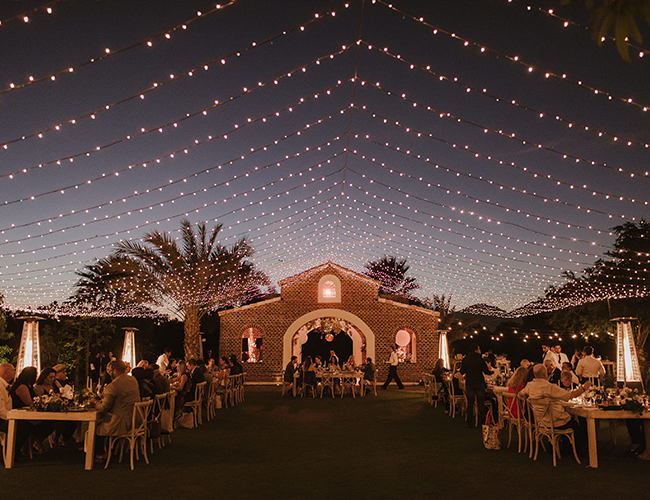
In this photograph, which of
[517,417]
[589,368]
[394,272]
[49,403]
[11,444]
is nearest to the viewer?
[11,444]

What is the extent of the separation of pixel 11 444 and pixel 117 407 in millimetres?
1249

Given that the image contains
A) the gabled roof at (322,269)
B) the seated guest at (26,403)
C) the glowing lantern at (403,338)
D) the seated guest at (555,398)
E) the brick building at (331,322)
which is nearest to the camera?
the seated guest at (555,398)

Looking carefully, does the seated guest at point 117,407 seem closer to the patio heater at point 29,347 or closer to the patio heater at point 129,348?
the patio heater at point 29,347

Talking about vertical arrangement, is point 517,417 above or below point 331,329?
below

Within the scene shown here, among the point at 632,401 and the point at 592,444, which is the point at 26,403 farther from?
the point at 632,401

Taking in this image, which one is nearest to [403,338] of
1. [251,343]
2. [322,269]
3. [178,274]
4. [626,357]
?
[322,269]

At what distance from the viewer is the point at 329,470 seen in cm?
599

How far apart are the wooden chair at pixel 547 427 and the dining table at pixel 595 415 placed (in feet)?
0.70

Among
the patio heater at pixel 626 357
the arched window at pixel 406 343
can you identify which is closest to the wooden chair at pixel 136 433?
the patio heater at pixel 626 357

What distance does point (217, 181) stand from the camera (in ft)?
29.5

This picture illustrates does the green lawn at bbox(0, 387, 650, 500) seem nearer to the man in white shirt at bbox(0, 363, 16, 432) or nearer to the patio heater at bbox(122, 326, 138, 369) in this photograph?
the man in white shirt at bbox(0, 363, 16, 432)

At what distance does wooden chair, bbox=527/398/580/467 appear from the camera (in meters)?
6.19

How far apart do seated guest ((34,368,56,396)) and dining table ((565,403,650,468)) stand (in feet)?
23.0

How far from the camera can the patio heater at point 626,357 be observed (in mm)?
10180
